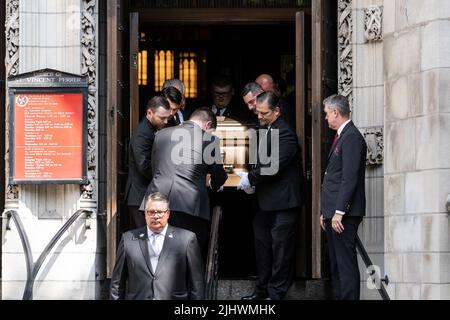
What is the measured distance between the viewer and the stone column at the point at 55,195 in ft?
54.6

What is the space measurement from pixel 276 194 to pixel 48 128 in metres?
2.69

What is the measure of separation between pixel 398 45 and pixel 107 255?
13.2 ft

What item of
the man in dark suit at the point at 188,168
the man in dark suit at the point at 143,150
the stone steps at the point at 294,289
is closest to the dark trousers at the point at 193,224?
the man in dark suit at the point at 188,168

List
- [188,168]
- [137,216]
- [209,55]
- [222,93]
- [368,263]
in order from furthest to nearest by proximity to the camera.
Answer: [209,55] → [222,93] → [137,216] → [188,168] → [368,263]

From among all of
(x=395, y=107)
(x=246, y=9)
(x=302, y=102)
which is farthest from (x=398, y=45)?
(x=246, y=9)

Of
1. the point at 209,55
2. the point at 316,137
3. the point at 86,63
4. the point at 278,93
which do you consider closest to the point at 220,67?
the point at 209,55

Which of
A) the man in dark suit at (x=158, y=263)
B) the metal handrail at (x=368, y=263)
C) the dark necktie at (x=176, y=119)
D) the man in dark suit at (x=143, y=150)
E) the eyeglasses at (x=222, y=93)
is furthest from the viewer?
the eyeglasses at (x=222, y=93)

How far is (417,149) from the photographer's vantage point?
1548 cm

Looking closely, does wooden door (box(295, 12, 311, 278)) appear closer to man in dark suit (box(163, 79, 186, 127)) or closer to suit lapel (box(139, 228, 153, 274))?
man in dark suit (box(163, 79, 186, 127))

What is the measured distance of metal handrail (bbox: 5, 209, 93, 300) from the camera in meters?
15.7

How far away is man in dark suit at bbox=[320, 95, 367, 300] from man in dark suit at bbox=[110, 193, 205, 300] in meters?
1.86

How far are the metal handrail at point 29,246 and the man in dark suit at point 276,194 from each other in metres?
1.92

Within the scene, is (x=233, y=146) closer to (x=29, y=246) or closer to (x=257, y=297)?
(x=257, y=297)

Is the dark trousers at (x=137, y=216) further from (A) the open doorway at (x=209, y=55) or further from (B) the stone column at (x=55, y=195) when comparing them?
(A) the open doorway at (x=209, y=55)
